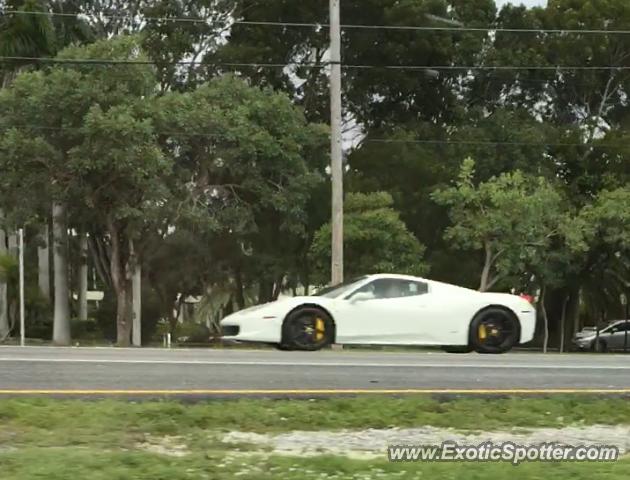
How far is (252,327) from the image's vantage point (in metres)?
12.2

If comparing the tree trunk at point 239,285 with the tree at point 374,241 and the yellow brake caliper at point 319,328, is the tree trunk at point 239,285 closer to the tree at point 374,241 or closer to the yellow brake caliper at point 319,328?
the tree at point 374,241

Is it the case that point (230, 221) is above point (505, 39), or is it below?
below

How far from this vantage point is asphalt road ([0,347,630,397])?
28.5 ft

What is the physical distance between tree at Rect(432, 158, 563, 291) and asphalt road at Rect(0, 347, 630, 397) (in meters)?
12.5

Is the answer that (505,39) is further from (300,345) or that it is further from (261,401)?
(261,401)

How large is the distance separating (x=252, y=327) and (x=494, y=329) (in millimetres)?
3668

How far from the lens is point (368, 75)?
29.3 m

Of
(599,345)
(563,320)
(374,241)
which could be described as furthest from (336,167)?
(599,345)

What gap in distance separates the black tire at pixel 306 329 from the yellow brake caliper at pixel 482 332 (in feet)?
7.34

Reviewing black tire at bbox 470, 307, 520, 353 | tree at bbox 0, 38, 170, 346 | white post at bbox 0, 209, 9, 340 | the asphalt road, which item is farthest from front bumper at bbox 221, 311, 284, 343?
white post at bbox 0, 209, 9, 340

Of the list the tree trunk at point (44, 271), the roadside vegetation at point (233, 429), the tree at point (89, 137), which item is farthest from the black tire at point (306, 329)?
the tree trunk at point (44, 271)

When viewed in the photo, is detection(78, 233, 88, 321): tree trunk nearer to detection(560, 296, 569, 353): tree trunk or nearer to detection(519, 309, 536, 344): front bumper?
detection(519, 309, 536, 344): front bumper

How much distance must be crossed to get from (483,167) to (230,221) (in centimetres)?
939

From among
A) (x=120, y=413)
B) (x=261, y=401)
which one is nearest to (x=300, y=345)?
(x=261, y=401)
